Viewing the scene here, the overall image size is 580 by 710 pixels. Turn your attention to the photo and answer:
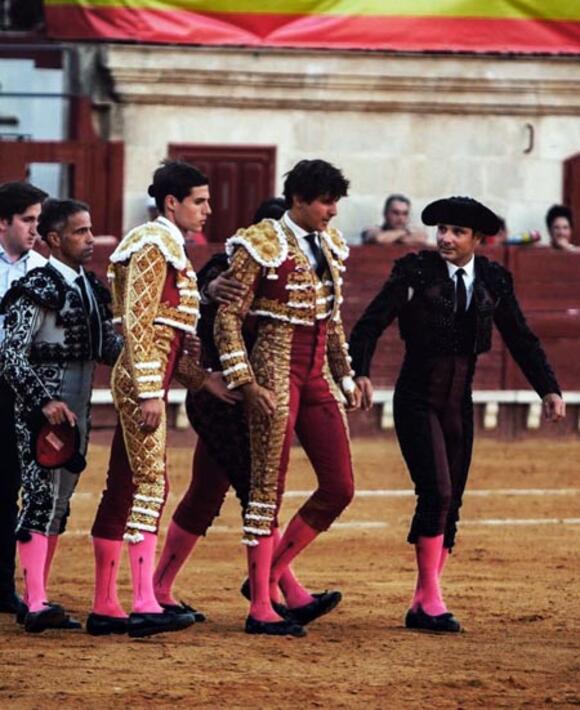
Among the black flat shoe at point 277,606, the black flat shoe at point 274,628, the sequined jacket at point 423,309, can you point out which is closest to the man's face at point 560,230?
the sequined jacket at point 423,309

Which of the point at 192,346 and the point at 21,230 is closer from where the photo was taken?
the point at 192,346

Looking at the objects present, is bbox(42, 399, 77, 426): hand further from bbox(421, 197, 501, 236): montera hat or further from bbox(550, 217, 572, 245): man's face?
bbox(550, 217, 572, 245): man's face

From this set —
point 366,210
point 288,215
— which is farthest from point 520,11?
point 288,215

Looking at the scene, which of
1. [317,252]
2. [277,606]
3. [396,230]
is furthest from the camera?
[396,230]

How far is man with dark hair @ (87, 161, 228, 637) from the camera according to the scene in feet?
24.9

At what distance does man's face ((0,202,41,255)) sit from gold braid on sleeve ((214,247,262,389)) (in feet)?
2.67

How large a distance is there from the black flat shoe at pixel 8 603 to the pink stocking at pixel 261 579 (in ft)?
3.01

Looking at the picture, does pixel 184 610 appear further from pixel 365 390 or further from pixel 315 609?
pixel 365 390

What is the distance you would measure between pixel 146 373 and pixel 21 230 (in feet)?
3.18

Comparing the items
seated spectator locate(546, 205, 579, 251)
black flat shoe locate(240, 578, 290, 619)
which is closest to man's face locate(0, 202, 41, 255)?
black flat shoe locate(240, 578, 290, 619)

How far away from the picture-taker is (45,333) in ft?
25.8

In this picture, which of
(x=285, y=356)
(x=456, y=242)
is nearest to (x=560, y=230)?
(x=456, y=242)

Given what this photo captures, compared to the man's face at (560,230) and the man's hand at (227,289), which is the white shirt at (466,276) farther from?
the man's face at (560,230)

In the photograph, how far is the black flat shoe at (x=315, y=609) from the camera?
26.5 ft
